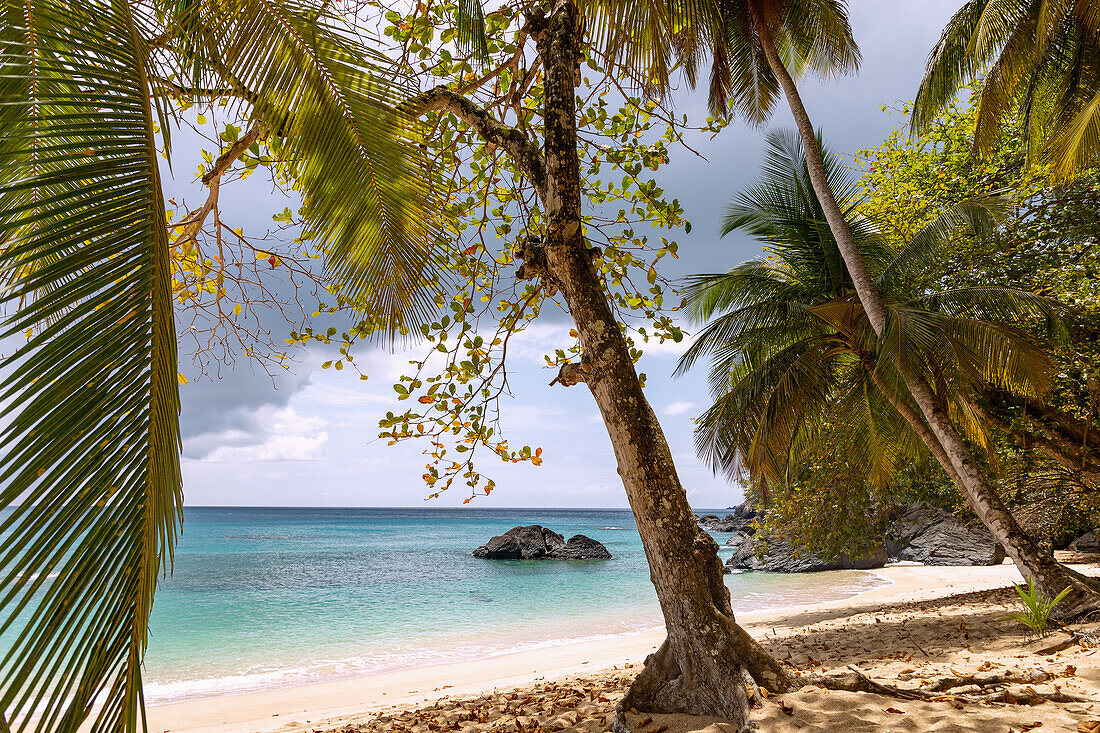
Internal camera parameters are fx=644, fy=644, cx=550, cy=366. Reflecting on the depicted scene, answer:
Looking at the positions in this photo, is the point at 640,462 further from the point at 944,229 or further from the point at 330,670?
the point at 330,670

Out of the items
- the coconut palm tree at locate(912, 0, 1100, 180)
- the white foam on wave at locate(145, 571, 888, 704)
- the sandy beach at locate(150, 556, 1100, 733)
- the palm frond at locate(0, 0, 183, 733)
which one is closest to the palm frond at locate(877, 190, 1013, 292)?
the coconut palm tree at locate(912, 0, 1100, 180)

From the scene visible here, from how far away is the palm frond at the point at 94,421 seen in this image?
4.29 ft

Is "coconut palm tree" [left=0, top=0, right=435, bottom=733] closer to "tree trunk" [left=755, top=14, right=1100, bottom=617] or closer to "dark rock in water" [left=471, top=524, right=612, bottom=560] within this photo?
"tree trunk" [left=755, top=14, right=1100, bottom=617]

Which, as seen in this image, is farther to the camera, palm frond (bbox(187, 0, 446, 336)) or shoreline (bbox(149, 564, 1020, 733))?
shoreline (bbox(149, 564, 1020, 733))

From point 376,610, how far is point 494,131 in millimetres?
19300

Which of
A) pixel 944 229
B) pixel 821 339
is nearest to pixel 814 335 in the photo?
pixel 821 339

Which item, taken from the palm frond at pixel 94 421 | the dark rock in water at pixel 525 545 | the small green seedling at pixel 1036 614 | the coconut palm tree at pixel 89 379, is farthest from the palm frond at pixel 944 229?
the dark rock in water at pixel 525 545

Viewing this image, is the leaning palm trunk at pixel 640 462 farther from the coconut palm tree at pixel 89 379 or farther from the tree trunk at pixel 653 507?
the coconut palm tree at pixel 89 379

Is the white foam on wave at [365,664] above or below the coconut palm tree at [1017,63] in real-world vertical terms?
below

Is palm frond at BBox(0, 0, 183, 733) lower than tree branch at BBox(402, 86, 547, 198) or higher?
lower

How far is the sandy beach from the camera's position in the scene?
353cm

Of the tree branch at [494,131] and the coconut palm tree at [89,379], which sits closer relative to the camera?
the coconut palm tree at [89,379]

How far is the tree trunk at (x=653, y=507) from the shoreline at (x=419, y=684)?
178 inches

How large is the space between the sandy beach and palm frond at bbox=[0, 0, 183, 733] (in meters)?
3.13
